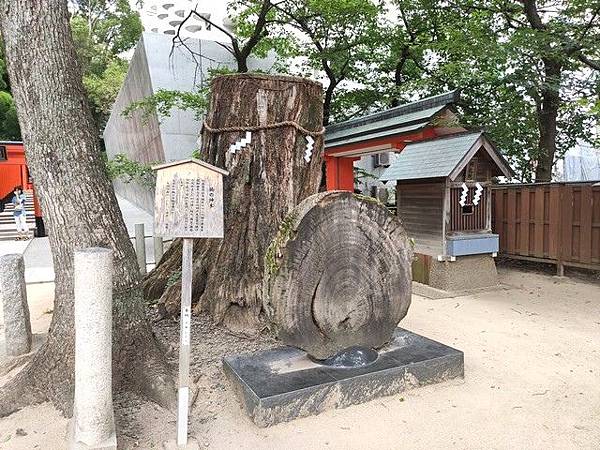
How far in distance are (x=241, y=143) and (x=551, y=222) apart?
206 inches

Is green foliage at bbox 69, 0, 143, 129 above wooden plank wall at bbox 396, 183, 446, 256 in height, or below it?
above

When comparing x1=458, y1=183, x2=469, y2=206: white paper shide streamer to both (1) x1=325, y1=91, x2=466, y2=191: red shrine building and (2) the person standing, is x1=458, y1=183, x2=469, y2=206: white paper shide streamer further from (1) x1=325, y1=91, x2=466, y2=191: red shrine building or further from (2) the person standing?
(2) the person standing

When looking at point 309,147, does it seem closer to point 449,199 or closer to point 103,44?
point 449,199

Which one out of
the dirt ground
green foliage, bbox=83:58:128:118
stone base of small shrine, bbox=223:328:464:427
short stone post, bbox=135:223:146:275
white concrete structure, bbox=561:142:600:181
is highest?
green foliage, bbox=83:58:128:118

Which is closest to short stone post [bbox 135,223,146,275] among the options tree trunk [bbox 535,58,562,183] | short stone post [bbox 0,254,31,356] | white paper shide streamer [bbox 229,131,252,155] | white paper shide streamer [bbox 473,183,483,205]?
short stone post [bbox 0,254,31,356]

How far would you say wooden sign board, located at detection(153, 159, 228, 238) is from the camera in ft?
8.15

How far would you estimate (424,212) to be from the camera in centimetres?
627

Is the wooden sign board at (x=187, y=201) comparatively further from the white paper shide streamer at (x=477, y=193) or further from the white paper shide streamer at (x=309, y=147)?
the white paper shide streamer at (x=477, y=193)

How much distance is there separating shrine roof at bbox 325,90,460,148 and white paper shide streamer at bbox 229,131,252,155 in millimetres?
3892

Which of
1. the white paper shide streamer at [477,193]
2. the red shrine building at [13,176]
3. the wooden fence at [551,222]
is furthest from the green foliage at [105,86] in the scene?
the white paper shide streamer at [477,193]

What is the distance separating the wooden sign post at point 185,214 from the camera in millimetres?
2445

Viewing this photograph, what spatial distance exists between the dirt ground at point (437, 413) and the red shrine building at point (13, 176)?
648 cm

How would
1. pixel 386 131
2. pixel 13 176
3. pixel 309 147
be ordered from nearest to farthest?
pixel 309 147 → pixel 386 131 → pixel 13 176

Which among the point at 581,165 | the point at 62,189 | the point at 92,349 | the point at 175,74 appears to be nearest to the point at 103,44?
the point at 175,74
